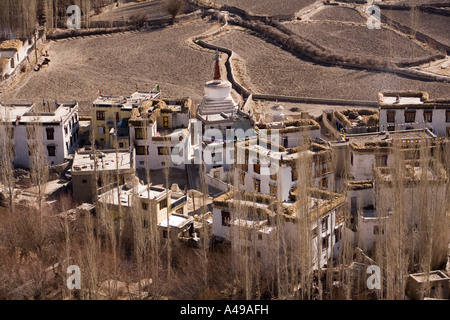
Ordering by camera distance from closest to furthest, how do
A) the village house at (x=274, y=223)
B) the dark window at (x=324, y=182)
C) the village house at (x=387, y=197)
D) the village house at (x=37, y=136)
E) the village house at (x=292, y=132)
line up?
1. the village house at (x=274, y=223)
2. the village house at (x=387, y=197)
3. the dark window at (x=324, y=182)
4. the village house at (x=292, y=132)
5. the village house at (x=37, y=136)

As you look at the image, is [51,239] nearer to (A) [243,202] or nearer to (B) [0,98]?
(A) [243,202]

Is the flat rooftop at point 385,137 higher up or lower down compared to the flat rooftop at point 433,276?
higher up

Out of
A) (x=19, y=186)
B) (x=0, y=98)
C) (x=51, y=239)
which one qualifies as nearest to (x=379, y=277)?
(x=51, y=239)

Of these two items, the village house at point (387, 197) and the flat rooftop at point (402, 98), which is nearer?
the village house at point (387, 197)

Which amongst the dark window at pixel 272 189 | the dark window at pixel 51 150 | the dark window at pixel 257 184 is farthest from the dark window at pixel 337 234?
the dark window at pixel 51 150

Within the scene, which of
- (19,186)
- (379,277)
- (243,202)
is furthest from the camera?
(19,186)

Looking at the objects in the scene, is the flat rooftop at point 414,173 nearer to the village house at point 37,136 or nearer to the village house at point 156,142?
the village house at point 156,142

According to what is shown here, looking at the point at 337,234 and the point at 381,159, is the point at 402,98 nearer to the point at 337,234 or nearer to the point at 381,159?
the point at 381,159
